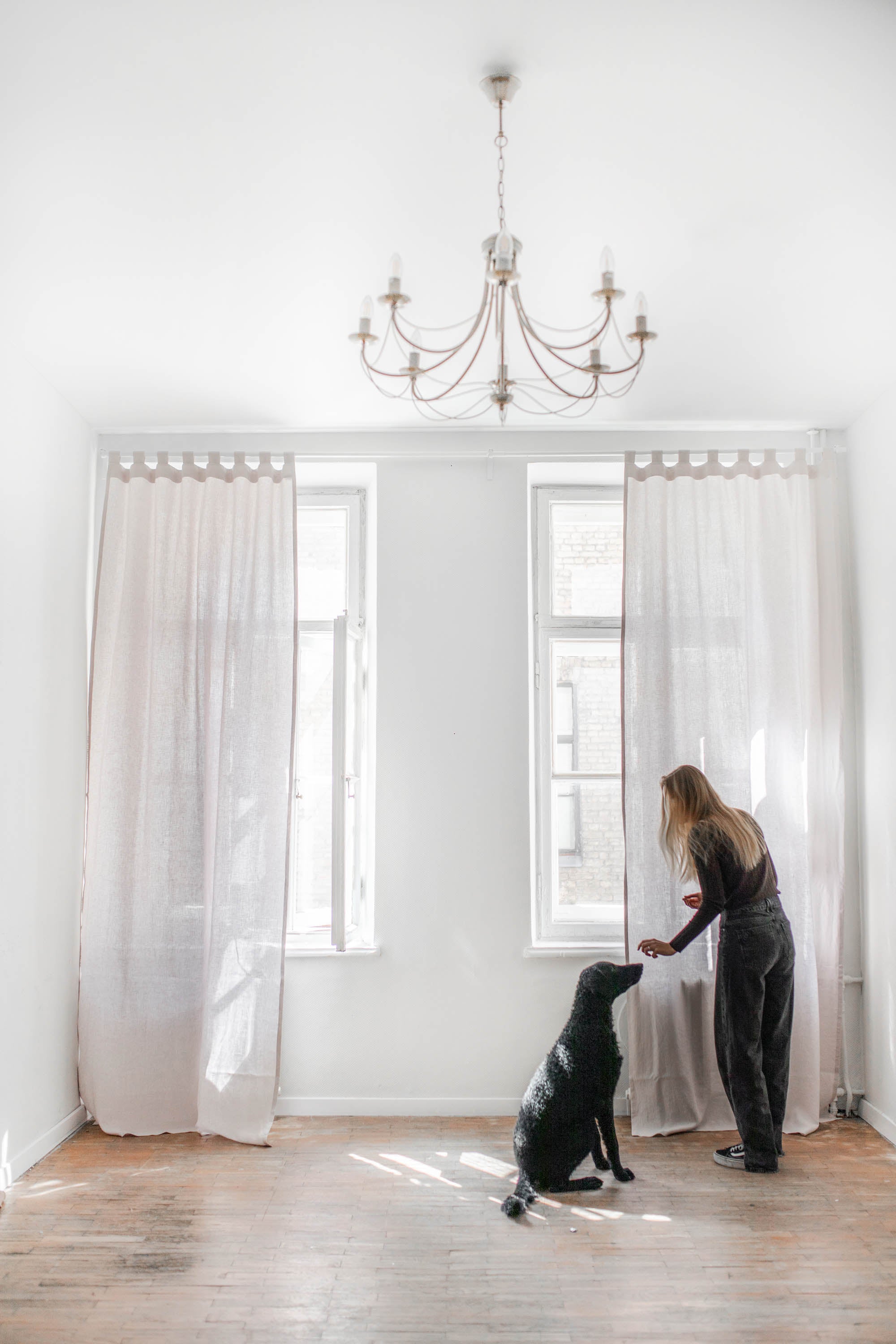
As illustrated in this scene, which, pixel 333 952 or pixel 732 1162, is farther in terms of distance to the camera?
pixel 333 952

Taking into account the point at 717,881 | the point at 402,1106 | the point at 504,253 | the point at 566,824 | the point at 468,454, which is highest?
the point at 468,454

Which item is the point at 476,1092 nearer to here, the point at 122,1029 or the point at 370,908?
the point at 370,908

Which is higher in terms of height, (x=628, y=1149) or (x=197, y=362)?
(x=197, y=362)

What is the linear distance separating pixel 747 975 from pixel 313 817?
177cm

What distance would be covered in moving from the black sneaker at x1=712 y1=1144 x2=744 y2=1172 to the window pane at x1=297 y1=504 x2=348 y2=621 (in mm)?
2468

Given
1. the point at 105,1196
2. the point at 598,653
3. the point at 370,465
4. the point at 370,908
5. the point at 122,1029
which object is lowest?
the point at 105,1196

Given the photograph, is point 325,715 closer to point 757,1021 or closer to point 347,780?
point 347,780

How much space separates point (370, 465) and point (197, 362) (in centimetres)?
86

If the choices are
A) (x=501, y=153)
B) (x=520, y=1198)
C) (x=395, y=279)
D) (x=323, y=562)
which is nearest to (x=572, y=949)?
(x=520, y=1198)

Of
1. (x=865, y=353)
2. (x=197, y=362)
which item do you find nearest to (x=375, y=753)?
(x=197, y=362)

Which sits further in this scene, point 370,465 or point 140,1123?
point 370,465

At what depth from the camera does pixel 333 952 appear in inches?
143

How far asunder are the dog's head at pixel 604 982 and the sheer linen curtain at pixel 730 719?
499 mm

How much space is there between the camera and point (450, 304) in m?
2.83
